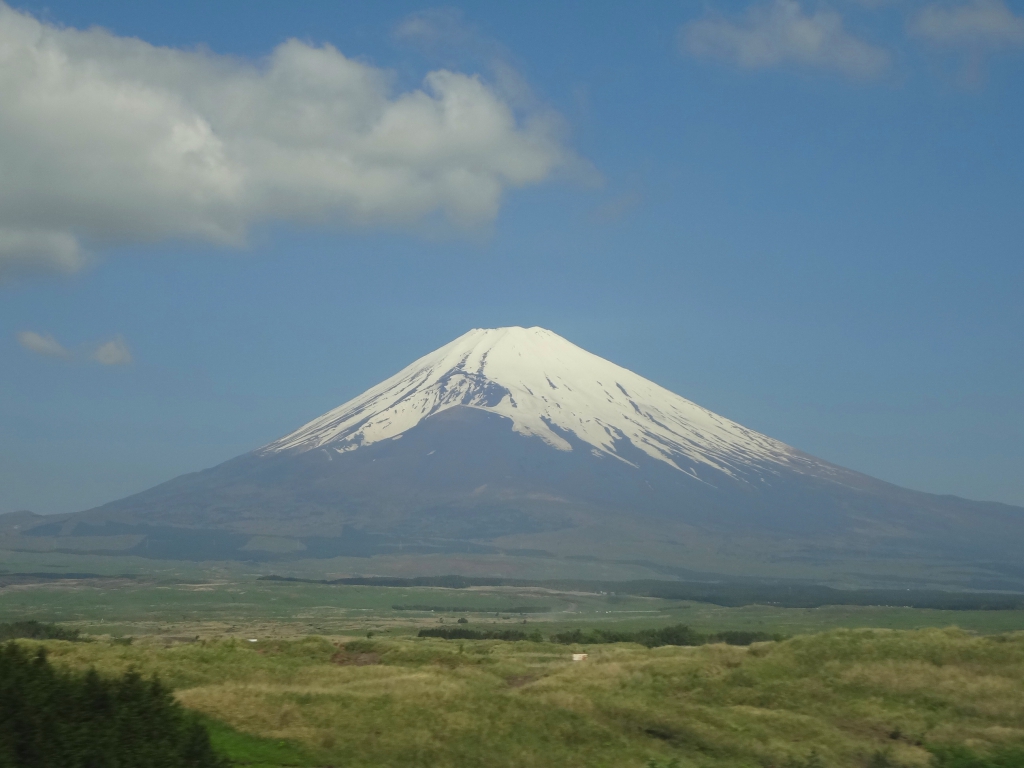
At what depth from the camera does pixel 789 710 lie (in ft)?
83.8


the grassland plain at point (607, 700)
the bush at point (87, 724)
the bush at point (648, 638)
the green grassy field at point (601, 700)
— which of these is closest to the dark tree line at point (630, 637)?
the bush at point (648, 638)

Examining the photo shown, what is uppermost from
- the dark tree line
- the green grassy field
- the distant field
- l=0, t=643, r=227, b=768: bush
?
l=0, t=643, r=227, b=768: bush

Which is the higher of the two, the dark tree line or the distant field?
the dark tree line

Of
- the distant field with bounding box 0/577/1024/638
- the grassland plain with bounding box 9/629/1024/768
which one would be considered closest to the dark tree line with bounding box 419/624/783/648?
the distant field with bounding box 0/577/1024/638

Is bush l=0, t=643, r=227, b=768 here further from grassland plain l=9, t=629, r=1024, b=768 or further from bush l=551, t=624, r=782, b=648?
bush l=551, t=624, r=782, b=648

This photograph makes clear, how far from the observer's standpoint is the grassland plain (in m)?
21.1

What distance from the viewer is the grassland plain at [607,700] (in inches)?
829

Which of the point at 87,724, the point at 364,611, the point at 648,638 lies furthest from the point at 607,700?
the point at 364,611

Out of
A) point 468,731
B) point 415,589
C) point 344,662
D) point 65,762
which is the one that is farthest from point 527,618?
point 65,762

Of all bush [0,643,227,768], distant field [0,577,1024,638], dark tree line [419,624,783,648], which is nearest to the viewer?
bush [0,643,227,768]

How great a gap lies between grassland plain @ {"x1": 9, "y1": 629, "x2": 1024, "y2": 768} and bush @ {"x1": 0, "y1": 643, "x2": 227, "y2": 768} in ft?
9.51

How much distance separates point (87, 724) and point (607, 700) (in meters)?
13.0

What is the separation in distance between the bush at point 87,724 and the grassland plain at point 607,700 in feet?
9.51

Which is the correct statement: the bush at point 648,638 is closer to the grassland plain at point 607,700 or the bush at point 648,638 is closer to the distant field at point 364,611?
the grassland plain at point 607,700
